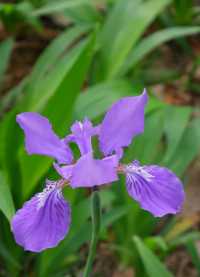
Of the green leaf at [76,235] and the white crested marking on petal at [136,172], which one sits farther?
the green leaf at [76,235]

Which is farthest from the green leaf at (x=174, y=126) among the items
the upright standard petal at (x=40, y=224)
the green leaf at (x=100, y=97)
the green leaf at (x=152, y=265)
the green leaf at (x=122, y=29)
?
the upright standard petal at (x=40, y=224)

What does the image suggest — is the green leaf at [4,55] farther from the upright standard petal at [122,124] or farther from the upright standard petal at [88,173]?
the upright standard petal at [88,173]

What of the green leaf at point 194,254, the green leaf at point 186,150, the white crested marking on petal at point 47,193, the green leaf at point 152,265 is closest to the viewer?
the white crested marking on petal at point 47,193

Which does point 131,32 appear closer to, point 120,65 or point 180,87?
point 120,65

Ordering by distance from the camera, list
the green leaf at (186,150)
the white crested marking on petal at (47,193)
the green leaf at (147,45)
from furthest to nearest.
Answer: the green leaf at (147,45) → the green leaf at (186,150) → the white crested marking on petal at (47,193)

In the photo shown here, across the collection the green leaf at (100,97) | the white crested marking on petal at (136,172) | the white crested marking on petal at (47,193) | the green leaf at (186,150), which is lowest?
the green leaf at (186,150)

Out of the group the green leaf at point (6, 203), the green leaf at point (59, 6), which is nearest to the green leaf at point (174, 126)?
the green leaf at point (59, 6)

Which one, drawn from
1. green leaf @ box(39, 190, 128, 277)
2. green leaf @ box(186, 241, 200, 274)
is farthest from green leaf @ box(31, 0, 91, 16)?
green leaf @ box(186, 241, 200, 274)

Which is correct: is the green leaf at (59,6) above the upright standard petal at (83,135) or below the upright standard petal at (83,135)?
below

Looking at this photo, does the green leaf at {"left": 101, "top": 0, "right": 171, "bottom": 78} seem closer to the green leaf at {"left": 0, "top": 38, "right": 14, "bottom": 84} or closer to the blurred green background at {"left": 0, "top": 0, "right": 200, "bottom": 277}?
the blurred green background at {"left": 0, "top": 0, "right": 200, "bottom": 277}

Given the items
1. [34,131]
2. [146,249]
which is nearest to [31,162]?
[146,249]
